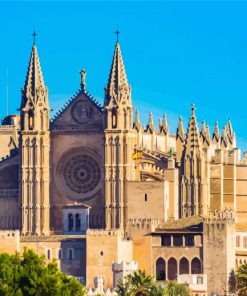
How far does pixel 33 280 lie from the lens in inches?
5635

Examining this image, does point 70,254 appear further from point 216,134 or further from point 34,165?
point 216,134

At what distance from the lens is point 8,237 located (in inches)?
6575

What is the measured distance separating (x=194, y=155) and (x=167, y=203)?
427 centimetres

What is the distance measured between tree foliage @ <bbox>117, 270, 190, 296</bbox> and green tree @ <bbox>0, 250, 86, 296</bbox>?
464 cm

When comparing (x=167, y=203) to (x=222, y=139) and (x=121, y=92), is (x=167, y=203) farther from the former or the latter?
(x=222, y=139)

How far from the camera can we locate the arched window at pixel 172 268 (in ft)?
548

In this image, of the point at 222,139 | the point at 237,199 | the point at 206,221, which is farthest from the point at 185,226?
the point at 222,139

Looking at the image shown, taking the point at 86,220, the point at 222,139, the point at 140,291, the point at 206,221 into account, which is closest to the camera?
the point at 140,291

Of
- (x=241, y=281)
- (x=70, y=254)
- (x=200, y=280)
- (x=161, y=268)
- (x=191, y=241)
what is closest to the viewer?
(x=200, y=280)

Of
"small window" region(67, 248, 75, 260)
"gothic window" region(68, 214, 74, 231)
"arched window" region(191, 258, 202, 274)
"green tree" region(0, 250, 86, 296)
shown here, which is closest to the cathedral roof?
"arched window" region(191, 258, 202, 274)

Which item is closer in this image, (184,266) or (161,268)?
(184,266)

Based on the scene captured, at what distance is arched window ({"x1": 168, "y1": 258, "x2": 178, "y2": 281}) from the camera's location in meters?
167

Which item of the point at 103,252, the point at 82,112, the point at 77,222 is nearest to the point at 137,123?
the point at 82,112

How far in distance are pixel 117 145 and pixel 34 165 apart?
19.3 ft
